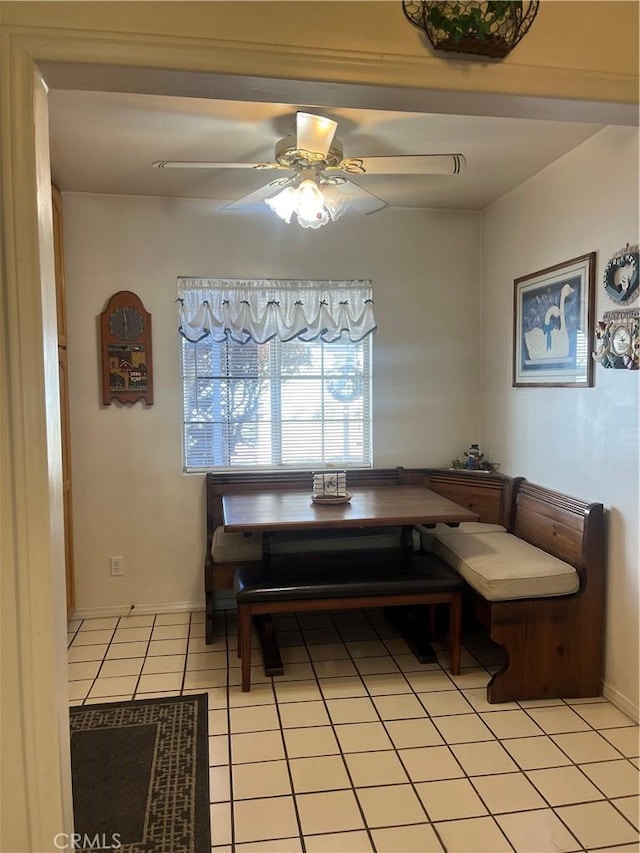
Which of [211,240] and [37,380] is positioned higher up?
[211,240]

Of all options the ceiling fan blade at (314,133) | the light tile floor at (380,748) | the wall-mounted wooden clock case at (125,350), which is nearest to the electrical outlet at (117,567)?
the light tile floor at (380,748)

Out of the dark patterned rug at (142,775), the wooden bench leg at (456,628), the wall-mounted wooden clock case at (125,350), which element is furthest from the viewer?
the wall-mounted wooden clock case at (125,350)

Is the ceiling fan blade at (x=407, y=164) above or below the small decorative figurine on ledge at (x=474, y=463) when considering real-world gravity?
above

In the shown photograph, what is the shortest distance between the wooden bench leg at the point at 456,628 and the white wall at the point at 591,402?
65 cm

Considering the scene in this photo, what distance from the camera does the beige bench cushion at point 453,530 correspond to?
3.23 m

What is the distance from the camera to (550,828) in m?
1.83

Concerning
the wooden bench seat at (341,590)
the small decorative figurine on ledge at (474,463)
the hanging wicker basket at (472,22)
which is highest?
the hanging wicker basket at (472,22)

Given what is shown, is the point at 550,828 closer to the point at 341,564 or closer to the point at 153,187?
the point at 341,564

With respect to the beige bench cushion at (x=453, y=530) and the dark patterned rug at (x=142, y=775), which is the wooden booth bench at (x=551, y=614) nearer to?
the beige bench cushion at (x=453, y=530)

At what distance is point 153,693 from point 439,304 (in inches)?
108

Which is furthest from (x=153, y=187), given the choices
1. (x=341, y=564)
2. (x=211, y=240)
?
(x=341, y=564)

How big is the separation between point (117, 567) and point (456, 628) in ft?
6.63

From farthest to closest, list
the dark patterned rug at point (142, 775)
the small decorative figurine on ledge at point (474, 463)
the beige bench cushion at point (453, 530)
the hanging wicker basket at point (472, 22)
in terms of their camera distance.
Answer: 1. the small decorative figurine on ledge at point (474, 463)
2. the beige bench cushion at point (453, 530)
3. the dark patterned rug at point (142, 775)
4. the hanging wicker basket at point (472, 22)

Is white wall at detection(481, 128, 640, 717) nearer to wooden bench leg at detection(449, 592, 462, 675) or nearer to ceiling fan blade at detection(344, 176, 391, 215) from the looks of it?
wooden bench leg at detection(449, 592, 462, 675)
